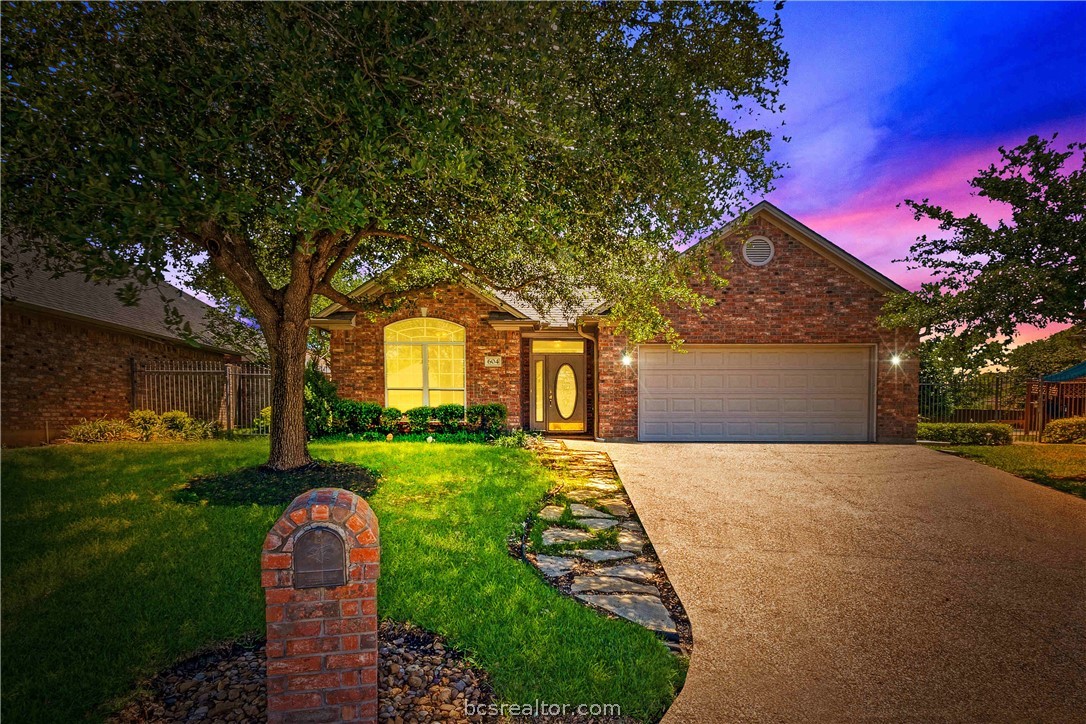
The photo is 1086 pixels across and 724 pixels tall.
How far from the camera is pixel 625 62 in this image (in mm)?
5074

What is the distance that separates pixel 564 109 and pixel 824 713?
4.57m

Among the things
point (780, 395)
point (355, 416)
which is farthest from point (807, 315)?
point (355, 416)

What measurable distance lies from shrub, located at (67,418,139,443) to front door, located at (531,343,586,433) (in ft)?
32.8

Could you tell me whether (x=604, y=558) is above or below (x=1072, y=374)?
below

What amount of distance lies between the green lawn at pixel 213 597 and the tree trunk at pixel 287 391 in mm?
1415

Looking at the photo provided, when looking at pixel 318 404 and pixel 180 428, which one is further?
pixel 180 428

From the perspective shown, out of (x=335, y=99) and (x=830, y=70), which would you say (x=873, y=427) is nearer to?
(x=830, y=70)

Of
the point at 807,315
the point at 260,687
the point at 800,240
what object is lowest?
the point at 260,687

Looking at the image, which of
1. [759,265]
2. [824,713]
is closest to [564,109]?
[824,713]

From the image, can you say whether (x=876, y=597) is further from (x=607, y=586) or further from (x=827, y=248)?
(x=827, y=248)

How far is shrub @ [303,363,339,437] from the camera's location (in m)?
11.3

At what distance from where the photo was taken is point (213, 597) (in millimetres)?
3500

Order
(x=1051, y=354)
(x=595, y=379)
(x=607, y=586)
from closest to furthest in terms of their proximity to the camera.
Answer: (x=607, y=586), (x=595, y=379), (x=1051, y=354)

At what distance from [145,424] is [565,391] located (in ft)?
34.8
